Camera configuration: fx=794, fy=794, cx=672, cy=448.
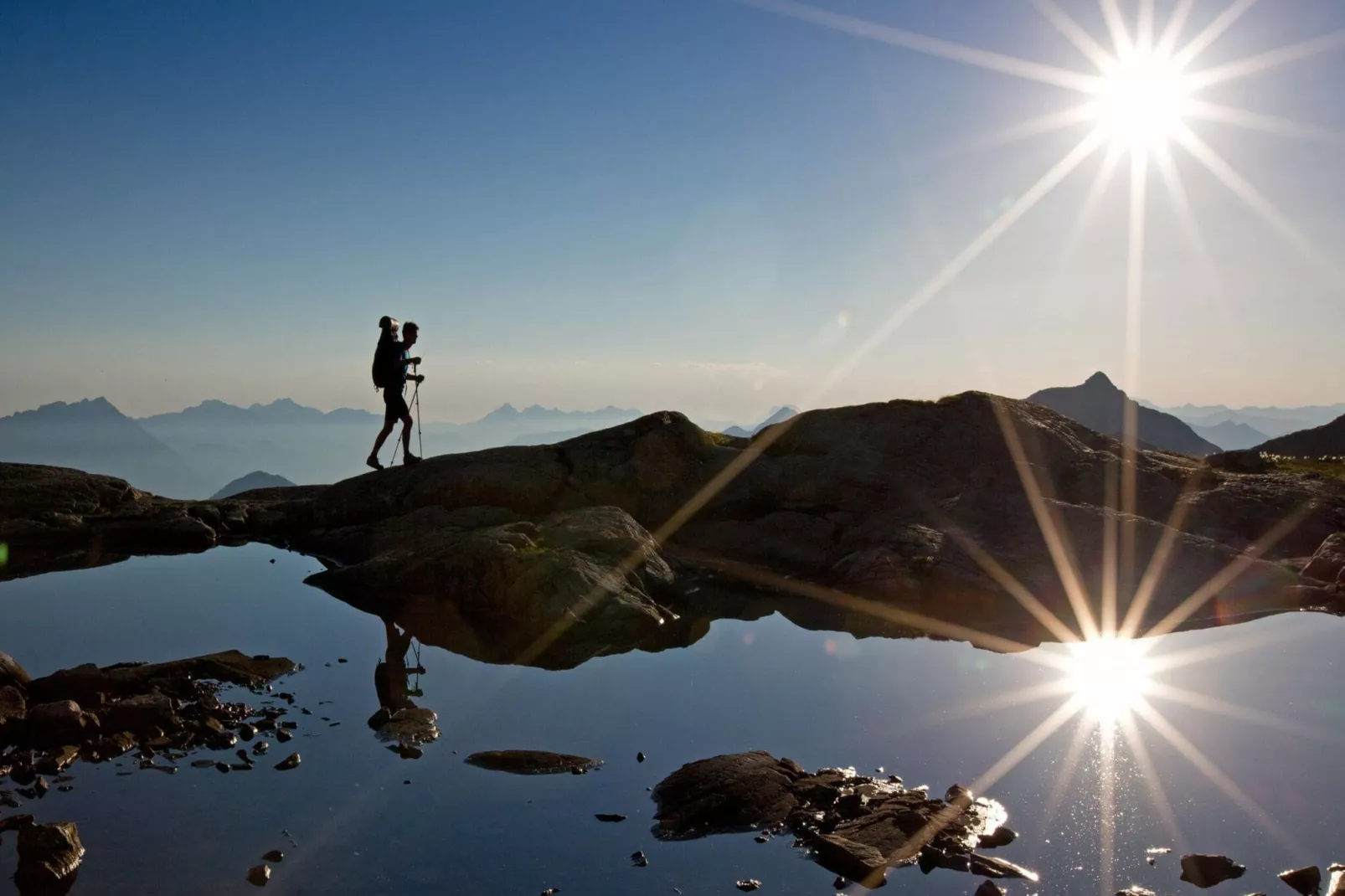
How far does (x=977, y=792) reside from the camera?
10.1 meters

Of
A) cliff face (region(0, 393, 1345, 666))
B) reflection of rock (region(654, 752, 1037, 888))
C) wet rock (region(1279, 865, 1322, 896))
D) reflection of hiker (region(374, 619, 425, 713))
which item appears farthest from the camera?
cliff face (region(0, 393, 1345, 666))

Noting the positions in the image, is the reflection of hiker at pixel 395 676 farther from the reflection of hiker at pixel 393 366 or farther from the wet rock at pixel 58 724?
the reflection of hiker at pixel 393 366

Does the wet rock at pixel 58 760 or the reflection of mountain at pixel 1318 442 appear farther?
the reflection of mountain at pixel 1318 442

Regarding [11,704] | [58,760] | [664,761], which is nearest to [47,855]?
[58,760]

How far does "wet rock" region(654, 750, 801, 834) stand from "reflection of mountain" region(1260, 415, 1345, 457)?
78698 mm

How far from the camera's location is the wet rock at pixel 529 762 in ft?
35.2

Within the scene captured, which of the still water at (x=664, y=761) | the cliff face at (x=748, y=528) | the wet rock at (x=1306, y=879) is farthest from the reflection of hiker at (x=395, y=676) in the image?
the wet rock at (x=1306, y=879)

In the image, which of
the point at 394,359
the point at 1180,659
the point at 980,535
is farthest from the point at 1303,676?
the point at 394,359

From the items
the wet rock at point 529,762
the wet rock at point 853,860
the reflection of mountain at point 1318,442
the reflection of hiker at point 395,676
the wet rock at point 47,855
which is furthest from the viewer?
the reflection of mountain at point 1318,442

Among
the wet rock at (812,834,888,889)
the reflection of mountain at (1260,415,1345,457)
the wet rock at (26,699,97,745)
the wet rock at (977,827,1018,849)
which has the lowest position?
the wet rock at (26,699,97,745)

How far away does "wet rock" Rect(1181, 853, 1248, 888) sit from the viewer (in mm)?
8297

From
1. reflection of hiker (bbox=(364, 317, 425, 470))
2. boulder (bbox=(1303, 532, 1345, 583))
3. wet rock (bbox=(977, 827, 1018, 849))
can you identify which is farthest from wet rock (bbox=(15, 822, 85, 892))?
boulder (bbox=(1303, 532, 1345, 583))

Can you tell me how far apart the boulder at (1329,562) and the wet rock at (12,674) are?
29.2 m

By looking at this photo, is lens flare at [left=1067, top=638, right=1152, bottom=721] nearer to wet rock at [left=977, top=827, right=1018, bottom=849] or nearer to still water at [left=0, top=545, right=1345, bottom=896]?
still water at [left=0, top=545, right=1345, bottom=896]
